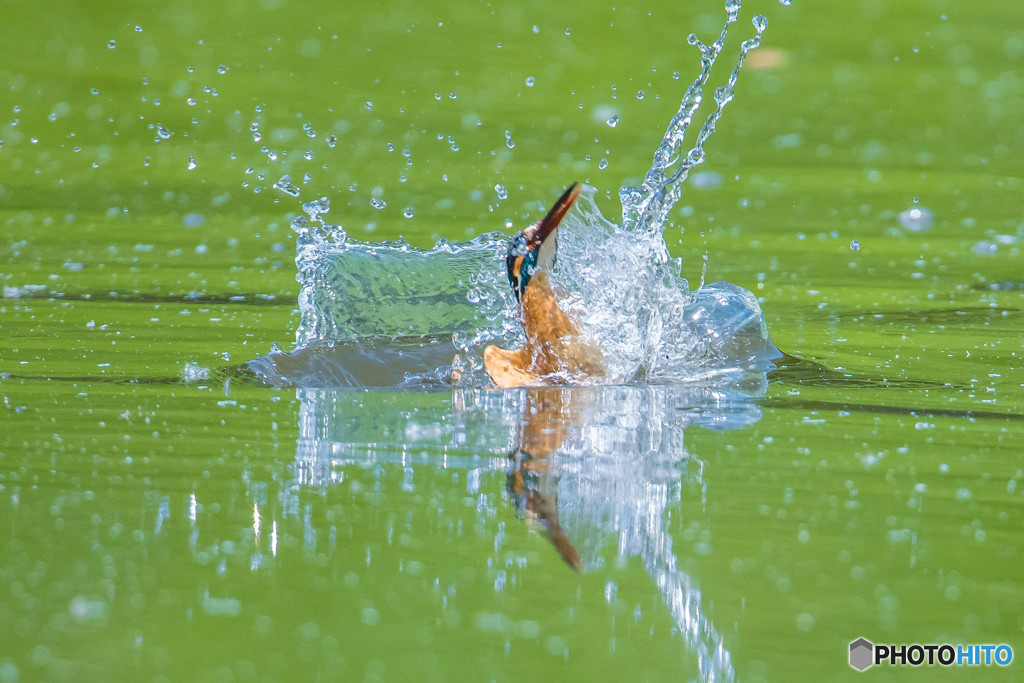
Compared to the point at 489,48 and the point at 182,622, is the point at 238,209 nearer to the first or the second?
the point at 489,48

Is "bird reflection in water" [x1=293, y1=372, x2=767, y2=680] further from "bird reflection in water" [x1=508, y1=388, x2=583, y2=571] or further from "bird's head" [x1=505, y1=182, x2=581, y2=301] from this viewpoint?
"bird's head" [x1=505, y1=182, x2=581, y2=301]

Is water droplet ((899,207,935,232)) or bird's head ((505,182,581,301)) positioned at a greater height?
water droplet ((899,207,935,232))

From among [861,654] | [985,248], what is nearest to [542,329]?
[861,654]

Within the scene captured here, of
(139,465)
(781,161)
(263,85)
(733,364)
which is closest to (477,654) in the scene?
(139,465)

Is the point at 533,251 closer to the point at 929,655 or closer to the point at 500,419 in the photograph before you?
the point at 500,419

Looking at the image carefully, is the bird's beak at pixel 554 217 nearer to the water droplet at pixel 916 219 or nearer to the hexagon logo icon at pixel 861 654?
the hexagon logo icon at pixel 861 654

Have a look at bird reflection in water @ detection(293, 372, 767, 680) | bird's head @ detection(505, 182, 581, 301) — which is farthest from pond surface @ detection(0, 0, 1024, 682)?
bird's head @ detection(505, 182, 581, 301)

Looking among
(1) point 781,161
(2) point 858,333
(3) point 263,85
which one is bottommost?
(2) point 858,333
